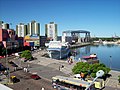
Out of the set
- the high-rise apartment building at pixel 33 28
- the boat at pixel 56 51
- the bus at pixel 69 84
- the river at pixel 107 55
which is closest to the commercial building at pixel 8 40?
the boat at pixel 56 51

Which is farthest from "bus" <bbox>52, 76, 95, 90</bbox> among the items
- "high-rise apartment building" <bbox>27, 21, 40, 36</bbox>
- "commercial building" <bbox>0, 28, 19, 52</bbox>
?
"high-rise apartment building" <bbox>27, 21, 40, 36</bbox>

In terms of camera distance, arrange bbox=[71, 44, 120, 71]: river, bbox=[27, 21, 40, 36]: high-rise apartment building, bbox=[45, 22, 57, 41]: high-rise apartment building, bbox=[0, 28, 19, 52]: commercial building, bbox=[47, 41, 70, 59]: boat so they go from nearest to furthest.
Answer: bbox=[71, 44, 120, 71]: river
bbox=[47, 41, 70, 59]: boat
bbox=[0, 28, 19, 52]: commercial building
bbox=[45, 22, 57, 41]: high-rise apartment building
bbox=[27, 21, 40, 36]: high-rise apartment building

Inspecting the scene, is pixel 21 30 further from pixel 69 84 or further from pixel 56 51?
pixel 69 84

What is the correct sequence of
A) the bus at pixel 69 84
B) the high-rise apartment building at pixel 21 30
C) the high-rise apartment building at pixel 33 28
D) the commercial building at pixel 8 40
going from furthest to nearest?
the high-rise apartment building at pixel 33 28 → the high-rise apartment building at pixel 21 30 → the commercial building at pixel 8 40 → the bus at pixel 69 84

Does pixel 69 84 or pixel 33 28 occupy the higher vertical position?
pixel 33 28

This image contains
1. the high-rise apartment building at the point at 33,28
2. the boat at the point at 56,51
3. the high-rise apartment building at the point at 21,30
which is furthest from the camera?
the high-rise apartment building at the point at 33,28

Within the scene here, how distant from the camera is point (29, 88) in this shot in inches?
855

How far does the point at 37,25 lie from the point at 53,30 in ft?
51.9

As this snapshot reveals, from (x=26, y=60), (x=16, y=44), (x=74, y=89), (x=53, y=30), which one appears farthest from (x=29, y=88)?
(x=53, y=30)

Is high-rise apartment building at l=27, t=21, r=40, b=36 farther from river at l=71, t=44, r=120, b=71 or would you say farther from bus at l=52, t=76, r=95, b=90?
bus at l=52, t=76, r=95, b=90

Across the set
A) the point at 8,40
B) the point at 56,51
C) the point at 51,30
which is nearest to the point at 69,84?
the point at 56,51

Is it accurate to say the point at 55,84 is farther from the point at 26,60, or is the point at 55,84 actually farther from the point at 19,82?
the point at 26,60

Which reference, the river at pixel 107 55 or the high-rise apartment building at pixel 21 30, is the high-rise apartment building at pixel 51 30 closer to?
the high-rise apartment building at pixel 21 30

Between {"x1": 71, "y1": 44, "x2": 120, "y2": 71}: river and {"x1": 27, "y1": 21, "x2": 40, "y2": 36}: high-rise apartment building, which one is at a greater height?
{"x1": 27, "y1": 21, "x2": 40, "y2": 36}: high-rise apartment building
